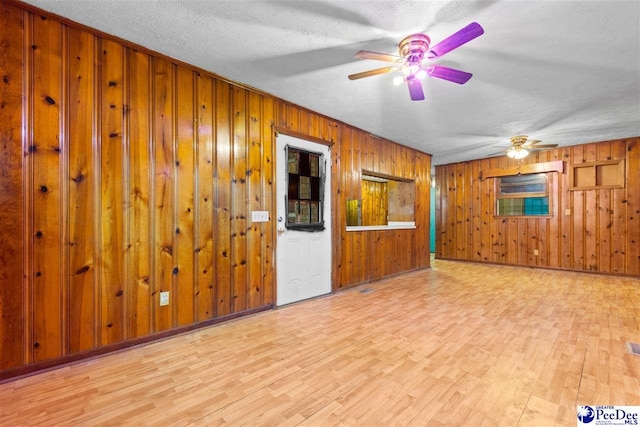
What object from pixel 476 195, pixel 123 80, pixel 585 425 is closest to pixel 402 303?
pixel 585 425

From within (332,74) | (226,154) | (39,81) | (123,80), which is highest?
(332,74)

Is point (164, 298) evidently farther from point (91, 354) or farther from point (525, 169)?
point (525, 169)

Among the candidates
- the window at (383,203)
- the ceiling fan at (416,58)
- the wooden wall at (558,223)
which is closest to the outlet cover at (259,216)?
the window at (383,203)

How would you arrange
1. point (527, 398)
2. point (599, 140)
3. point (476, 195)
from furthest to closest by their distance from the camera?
point (476, 195), point (599, 140), point (527, 398)

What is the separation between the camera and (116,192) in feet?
7.50

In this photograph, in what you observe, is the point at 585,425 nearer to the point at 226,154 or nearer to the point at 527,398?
the point at 527,398

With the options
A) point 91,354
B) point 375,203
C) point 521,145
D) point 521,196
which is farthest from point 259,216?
point 521,196

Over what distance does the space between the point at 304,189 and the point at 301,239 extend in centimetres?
69

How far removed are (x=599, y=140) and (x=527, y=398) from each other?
19.0 ft

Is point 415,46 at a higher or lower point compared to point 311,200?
higher

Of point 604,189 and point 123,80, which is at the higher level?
point 123,80

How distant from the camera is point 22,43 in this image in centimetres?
195

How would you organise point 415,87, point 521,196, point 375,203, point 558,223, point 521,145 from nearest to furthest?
point 415,87 → point 521,145 → point 558,223 → point 521,196 → point 375,203

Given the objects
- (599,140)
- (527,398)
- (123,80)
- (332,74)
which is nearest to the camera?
(527,398)
